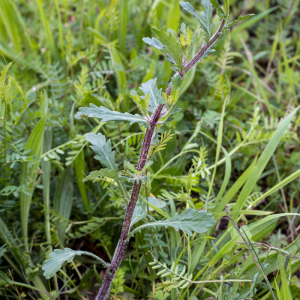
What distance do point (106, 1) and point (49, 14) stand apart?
1.62 ft

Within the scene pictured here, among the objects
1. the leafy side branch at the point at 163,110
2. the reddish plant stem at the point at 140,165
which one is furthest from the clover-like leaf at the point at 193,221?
the reddish plant stem at the point at 140,165

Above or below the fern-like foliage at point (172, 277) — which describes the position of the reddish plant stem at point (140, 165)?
above

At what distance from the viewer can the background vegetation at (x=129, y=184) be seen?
1.19 m

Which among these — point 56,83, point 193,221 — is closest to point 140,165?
point 193,221

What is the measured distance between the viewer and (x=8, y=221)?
1384 mm

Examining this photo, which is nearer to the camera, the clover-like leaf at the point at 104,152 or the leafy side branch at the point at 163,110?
the leafy side branch at the point at 163,110

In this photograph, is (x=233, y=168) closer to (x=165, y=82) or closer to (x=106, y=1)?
(x=165, y=82)

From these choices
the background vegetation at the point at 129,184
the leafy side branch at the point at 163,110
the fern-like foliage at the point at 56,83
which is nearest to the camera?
the leafy side branch at the point at 163,110

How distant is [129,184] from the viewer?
1422 mm

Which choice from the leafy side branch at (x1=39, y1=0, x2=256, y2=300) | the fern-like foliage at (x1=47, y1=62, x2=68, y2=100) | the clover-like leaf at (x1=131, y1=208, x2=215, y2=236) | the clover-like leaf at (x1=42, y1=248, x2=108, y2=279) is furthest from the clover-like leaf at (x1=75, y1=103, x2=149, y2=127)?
the fern-like foliage at (x1=47, y1=62, x2=68, y2=100)

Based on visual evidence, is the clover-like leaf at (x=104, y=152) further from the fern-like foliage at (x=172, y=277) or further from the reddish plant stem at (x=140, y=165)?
the fern-like foliage at (x=172, y=277)

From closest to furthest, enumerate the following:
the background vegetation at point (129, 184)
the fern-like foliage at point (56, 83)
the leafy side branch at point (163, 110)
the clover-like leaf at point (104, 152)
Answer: the leafy side branch at point (163, 110), the clover-like leaf at point (104, 152), the background vegetation at point (129, 184), the fern-like foliage at point (56, 83)

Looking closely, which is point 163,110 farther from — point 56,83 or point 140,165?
point 56,83

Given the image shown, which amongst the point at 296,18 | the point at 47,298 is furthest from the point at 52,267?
the point at 296,18
